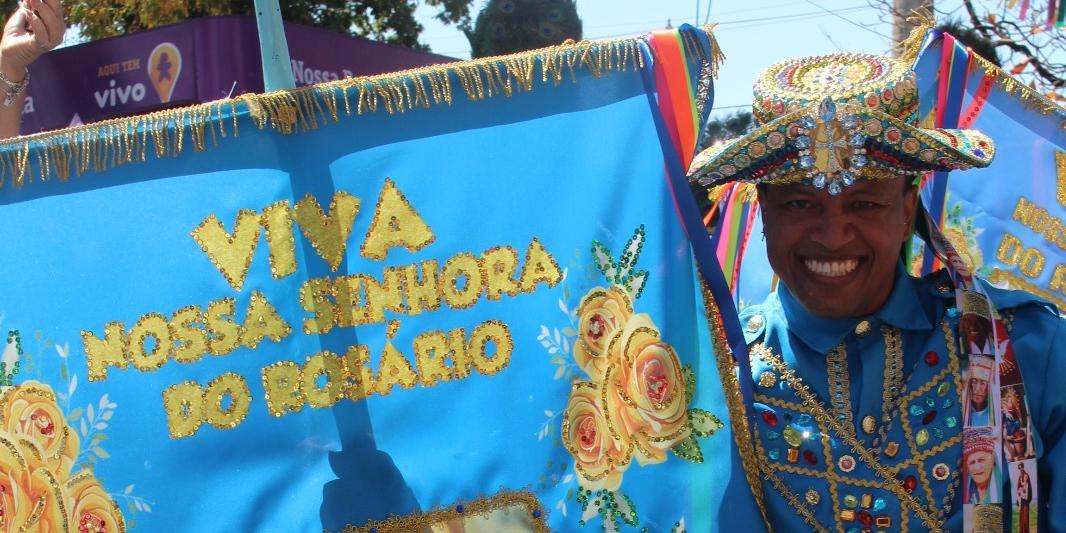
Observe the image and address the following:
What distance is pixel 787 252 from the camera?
2.46m


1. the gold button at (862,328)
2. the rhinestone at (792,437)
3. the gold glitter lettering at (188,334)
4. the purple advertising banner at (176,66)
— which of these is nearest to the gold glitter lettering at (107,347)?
the gold glitter lettering at (188,334)

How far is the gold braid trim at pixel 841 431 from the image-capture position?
2.36 meters

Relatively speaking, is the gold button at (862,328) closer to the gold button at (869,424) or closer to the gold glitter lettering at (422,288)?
the gold button at (869,424)

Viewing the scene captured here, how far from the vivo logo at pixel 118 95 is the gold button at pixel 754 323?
171 inches

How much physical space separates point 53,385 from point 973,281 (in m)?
1.84

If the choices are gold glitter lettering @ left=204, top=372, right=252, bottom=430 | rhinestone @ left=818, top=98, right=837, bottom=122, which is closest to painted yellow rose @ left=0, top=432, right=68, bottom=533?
gold glitter lettering @ left=204, top=372, right=252, bottom=430

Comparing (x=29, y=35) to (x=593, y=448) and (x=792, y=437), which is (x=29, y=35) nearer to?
(x=593, y=448)

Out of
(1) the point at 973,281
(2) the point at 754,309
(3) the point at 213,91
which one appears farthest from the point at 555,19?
(1) the point at 973,281

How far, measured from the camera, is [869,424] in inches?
96.0

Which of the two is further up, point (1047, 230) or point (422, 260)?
point (422, 260)

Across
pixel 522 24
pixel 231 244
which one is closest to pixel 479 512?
pixel 231 244

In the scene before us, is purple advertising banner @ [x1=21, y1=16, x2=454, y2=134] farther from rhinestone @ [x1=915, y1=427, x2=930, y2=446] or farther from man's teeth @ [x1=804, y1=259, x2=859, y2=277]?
rhinestone @ [x1=915, y1=427, x2=930, y2=446]

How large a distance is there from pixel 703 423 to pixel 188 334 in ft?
3.39

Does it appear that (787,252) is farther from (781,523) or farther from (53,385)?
(53,385)
